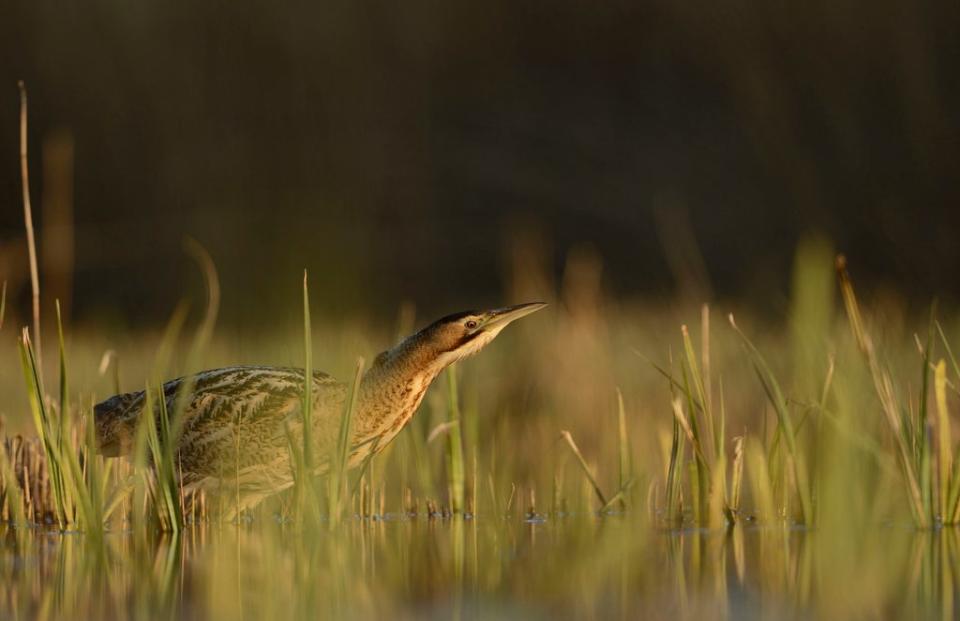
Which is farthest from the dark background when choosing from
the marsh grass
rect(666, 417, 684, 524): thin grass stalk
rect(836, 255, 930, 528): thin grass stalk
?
rect(836, 255, 930, 528): thin grass stalk

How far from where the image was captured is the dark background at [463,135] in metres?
7.05

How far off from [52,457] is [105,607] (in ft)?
2.47

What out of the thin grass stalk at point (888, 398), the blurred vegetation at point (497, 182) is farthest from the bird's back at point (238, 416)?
the thin grass stalk at point (888, 398)

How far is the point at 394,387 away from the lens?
2.68 m

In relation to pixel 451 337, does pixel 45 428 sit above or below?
below

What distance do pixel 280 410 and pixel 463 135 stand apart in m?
5.30

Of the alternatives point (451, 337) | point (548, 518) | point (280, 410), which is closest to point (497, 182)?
point (451, 337)

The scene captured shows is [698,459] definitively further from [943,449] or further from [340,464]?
[340,464]

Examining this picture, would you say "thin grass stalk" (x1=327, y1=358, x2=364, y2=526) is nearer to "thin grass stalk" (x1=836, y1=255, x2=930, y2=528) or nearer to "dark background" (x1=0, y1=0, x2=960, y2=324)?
"thin grass stalk" (x1=836, y1=255, x2=930, y2=528)

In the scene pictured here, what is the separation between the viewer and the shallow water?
5.25 ft

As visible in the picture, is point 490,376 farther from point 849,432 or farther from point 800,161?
point 800,161

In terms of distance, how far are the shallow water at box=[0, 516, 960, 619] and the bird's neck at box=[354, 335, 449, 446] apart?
32cm

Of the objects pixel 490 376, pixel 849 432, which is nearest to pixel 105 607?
pixel 849 432

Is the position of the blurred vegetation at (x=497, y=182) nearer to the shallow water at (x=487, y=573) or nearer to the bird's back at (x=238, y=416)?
the bird's back at (x=238, y=416)
